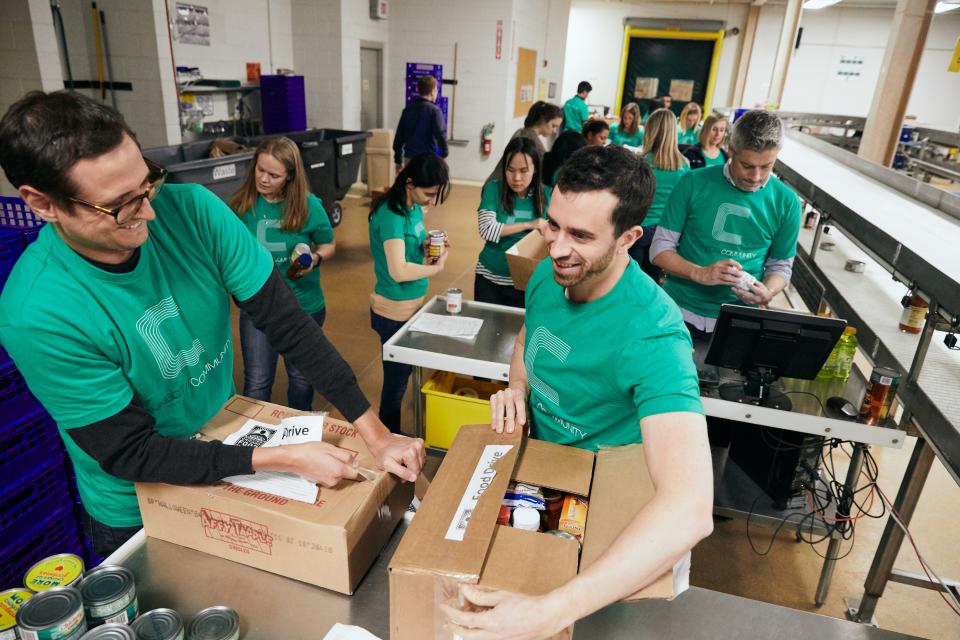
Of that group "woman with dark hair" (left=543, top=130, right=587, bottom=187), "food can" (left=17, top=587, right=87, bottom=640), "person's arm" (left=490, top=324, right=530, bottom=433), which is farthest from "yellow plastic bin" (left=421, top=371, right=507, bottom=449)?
"woman with dark hair" (left=543, top=130, right=587, bottom=187)

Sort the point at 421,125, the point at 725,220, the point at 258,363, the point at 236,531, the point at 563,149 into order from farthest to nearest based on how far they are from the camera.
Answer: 1. the point at 421,125
2. the point at 563,149
3. the point at 258,363
4. the point at 725,220
5. the point at 236,531

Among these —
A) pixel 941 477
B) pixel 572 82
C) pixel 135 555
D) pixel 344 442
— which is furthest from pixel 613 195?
pixel 572 82

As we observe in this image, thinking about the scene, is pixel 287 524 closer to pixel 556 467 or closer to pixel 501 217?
pixel 556 467

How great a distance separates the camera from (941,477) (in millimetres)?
3381

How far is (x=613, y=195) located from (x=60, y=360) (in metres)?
1.15

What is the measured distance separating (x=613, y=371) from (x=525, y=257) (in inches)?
65.8

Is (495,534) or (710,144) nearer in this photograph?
(495,534)

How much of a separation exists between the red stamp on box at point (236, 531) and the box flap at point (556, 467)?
0.50 meters

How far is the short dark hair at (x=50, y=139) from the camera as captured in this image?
3.41 ft

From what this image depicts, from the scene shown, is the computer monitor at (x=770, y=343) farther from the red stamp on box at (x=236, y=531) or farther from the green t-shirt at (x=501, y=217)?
the red stamp on box at (x=236, y=531)

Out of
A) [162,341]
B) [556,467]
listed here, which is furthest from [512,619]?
[162,341]

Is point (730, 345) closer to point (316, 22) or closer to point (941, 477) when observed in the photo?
point (941, 477)

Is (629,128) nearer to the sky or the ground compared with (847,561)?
nearer to the sky

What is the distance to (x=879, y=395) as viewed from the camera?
2.24 meters
